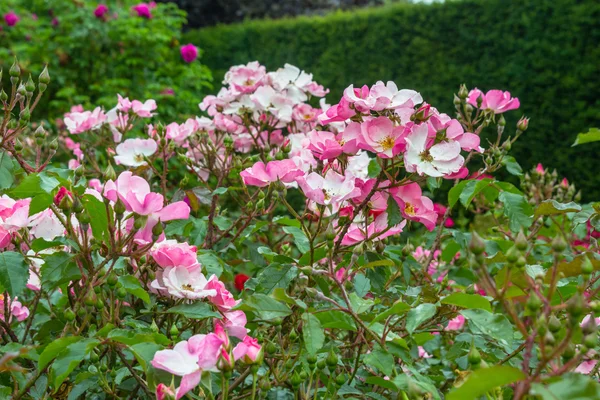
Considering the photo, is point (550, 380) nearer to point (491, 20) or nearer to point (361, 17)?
point (491, 20)

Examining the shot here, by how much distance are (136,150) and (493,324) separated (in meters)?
1.12

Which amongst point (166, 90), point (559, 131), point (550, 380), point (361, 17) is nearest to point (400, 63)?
point (361, 17)

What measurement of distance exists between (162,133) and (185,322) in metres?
0.60

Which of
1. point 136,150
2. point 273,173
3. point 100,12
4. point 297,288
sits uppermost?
point 273,173

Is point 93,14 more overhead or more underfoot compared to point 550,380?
more underfoot

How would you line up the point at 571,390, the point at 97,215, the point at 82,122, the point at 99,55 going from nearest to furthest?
the point at 571,390, the point at 97,215, the point at 82,122, the point at 99,55

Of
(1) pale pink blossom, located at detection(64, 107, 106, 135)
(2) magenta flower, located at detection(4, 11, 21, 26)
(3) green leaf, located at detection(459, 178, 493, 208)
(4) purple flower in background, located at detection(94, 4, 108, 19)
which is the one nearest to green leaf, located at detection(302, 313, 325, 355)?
(3) green leaf, located at detection(459, 178, 493, 208)

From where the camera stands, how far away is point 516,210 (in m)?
1.28

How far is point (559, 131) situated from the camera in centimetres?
576

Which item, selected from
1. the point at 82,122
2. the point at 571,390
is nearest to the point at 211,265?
the point at 571,390

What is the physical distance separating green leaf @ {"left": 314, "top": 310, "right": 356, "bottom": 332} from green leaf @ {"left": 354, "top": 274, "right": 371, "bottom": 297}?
175 millimetres

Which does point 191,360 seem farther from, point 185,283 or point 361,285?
point 361,285

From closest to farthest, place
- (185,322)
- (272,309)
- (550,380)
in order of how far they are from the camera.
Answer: (550,380), (272,309), (185,322)

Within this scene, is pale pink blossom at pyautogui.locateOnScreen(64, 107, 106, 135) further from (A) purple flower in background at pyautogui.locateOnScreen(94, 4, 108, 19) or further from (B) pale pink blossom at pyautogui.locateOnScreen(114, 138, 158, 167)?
(A) purple flower in background at pyautogui.locateOnScreen(94, 4, 108, 19)
